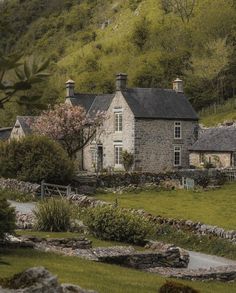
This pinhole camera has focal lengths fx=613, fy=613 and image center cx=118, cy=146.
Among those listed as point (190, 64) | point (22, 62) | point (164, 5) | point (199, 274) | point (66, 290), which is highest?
point (164, 5)

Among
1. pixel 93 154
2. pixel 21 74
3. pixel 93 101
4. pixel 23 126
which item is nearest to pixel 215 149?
pixel 93 154

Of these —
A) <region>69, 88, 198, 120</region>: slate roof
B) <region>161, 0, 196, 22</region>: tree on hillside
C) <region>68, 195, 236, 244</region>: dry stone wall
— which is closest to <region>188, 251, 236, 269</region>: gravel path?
<region>68, 195, 236, 244</region>: dry stone wall

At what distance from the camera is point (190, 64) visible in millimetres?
88938

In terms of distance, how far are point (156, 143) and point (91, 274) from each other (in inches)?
1513

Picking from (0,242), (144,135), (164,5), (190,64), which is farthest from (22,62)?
(164,5)

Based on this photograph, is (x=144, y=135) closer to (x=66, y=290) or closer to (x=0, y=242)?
(x=0, y=242)

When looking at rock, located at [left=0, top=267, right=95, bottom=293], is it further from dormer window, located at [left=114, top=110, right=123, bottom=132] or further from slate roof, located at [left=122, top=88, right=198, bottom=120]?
dormer window, located at [left=114, top=110, right=123, bottom=132]

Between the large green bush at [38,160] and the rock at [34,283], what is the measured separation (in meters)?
30.4

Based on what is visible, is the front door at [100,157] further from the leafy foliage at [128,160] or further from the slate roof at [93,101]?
the leafy foliage at [128,160]

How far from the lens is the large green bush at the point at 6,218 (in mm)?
16688

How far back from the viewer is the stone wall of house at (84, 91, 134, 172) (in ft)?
170

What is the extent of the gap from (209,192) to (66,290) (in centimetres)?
3459

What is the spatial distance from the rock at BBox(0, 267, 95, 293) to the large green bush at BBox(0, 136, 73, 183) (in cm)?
3037

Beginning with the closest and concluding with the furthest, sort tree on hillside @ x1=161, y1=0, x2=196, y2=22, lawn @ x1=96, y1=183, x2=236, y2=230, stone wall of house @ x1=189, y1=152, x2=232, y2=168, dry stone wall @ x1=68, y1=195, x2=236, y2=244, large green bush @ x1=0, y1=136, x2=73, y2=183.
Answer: dry stone wall @ x1=68, y1=195, x2=236, y2=244 < lawn @ x1=96, y1=183, x2=236, y2=230 < large green bush @ x1=0, y1=136, x2=73, y2=183 < stone wall of house @ x1=189, y1=152, x2=232, y2=168 < tree on hillside @ x1=161, y1=0, x2=196, y2=22
